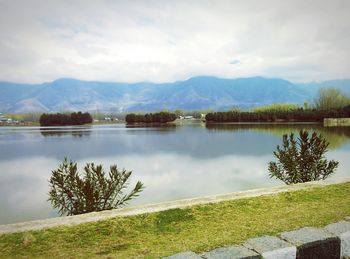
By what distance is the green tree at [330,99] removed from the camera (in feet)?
311

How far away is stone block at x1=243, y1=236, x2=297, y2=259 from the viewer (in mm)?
3293

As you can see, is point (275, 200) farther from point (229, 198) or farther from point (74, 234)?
point (74, 234)

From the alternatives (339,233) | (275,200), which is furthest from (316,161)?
(339,233)

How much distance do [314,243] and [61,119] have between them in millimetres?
98517

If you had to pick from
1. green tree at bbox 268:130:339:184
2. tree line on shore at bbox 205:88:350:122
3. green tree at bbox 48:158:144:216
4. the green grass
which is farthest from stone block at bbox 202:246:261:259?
tree line on shore at bbox 205:88:350:122

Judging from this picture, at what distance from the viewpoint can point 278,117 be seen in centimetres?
8950

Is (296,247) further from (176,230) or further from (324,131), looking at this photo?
(324,131)

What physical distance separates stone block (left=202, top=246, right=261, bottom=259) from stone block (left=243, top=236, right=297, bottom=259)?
0.30 feet

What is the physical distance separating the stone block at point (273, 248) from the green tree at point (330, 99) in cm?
9905

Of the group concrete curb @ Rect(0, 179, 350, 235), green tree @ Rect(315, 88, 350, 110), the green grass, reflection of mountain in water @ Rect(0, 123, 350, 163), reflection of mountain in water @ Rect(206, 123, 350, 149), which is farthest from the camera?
green tree @ Rect(315, 88, 350, 110)

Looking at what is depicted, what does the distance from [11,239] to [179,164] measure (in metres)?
16.0

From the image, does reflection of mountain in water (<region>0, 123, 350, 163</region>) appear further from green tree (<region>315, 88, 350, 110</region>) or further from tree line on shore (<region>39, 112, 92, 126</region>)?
green tree (<region>315, 88, 350, 110</region>)

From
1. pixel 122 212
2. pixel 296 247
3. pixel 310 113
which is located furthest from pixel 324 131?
pixel 296 247

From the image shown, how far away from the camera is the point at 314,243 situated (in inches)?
138
